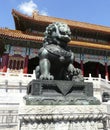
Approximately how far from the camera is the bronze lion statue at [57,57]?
10.2 feet

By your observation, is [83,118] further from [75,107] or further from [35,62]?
[35,62]

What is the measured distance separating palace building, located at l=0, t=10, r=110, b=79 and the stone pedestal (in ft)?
38.7

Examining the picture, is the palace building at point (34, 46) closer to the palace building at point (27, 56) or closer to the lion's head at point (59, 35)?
the palace building at point (27, 56)

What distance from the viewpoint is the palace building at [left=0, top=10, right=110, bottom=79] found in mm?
14305

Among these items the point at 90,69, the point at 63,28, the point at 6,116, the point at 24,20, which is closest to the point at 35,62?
the point at 24,20

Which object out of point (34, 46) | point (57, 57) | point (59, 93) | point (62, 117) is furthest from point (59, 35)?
point (34, 46)

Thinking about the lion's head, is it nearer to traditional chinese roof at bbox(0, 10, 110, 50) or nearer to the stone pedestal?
the stone pedestal

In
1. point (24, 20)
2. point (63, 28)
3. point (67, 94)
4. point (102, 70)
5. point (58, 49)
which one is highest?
point (24, 20)

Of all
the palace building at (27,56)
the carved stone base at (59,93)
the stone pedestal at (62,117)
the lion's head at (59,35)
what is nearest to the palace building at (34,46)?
the palace building at (27,56)

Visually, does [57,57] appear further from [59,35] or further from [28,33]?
[28,33]

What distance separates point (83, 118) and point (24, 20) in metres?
15.5

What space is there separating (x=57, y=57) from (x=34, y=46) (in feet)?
40.4

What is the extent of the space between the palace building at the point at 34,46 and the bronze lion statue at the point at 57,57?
1087 cm

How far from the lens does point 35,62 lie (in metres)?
18.1
